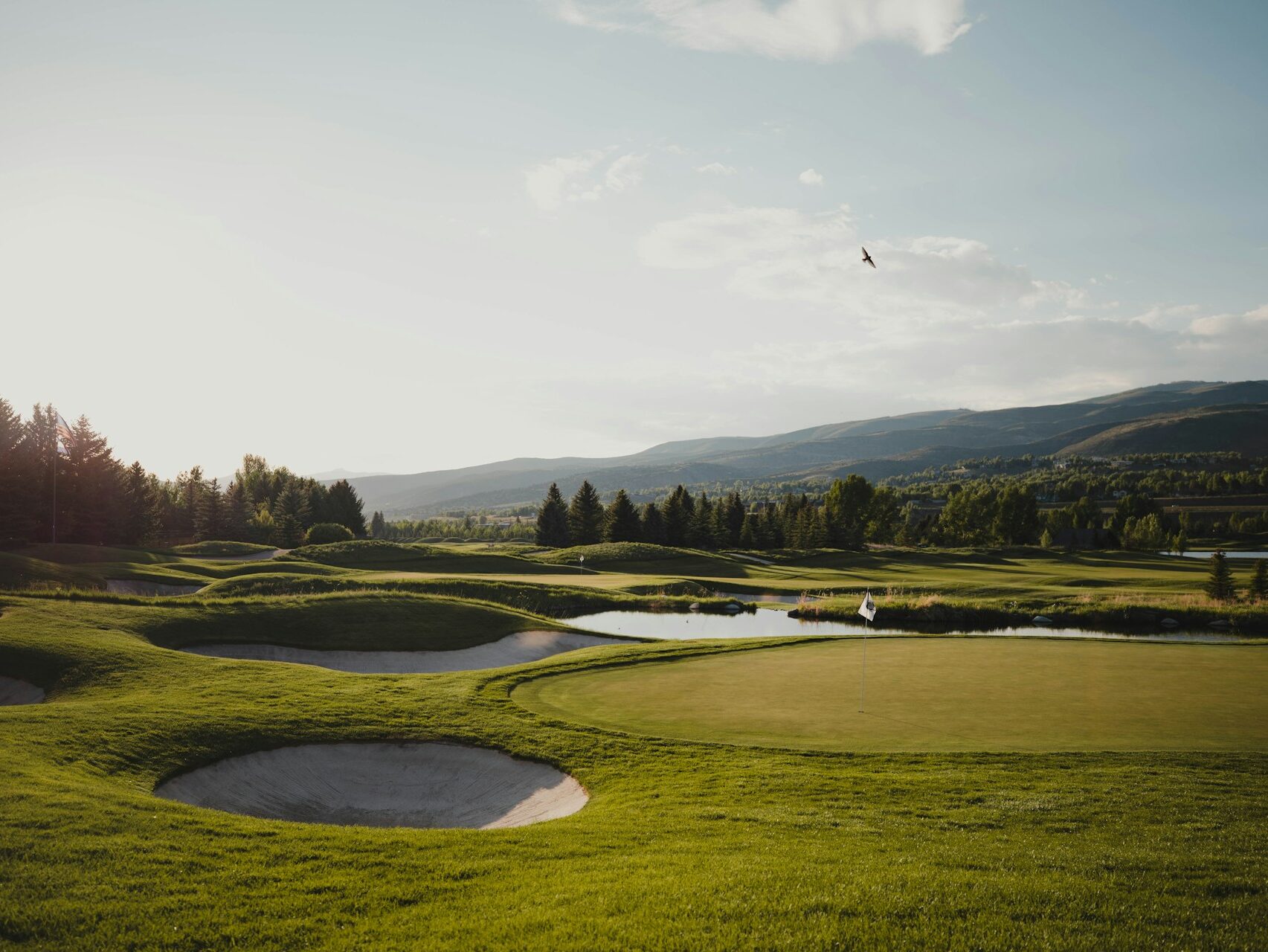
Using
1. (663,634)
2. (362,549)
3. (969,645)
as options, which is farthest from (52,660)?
(362,549)

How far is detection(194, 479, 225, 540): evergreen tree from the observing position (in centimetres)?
8562

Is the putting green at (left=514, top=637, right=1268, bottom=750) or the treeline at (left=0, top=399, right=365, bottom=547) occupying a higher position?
the treeline at (left=0, top=399, right=365, bottom=547)

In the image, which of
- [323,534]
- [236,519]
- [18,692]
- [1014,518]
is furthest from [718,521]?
[18,692]

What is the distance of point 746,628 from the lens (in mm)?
40406

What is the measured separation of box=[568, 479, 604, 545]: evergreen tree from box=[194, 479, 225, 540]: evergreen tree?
40880 millimetres

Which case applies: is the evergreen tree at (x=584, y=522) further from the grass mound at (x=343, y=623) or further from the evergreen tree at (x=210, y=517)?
the grass mound at (x=343, y=623)

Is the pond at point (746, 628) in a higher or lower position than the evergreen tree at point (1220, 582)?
lower

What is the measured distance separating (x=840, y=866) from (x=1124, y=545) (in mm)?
128999

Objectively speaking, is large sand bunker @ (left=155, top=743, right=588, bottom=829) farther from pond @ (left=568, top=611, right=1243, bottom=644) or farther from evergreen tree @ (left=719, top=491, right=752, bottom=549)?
evergreen tree @ (left=719, top=491, right=752, bottom=549)

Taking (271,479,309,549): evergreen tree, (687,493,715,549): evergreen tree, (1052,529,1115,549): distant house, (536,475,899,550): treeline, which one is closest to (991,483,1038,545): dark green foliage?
(1052,529,1115,549): distant house

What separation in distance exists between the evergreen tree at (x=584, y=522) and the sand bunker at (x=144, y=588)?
2020 inches

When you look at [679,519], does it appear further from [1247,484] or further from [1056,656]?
[1247,484]

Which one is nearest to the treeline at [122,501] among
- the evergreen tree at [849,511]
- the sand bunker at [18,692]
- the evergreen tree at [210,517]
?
the evergreen tree at [210,517]

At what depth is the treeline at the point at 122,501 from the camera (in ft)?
190
